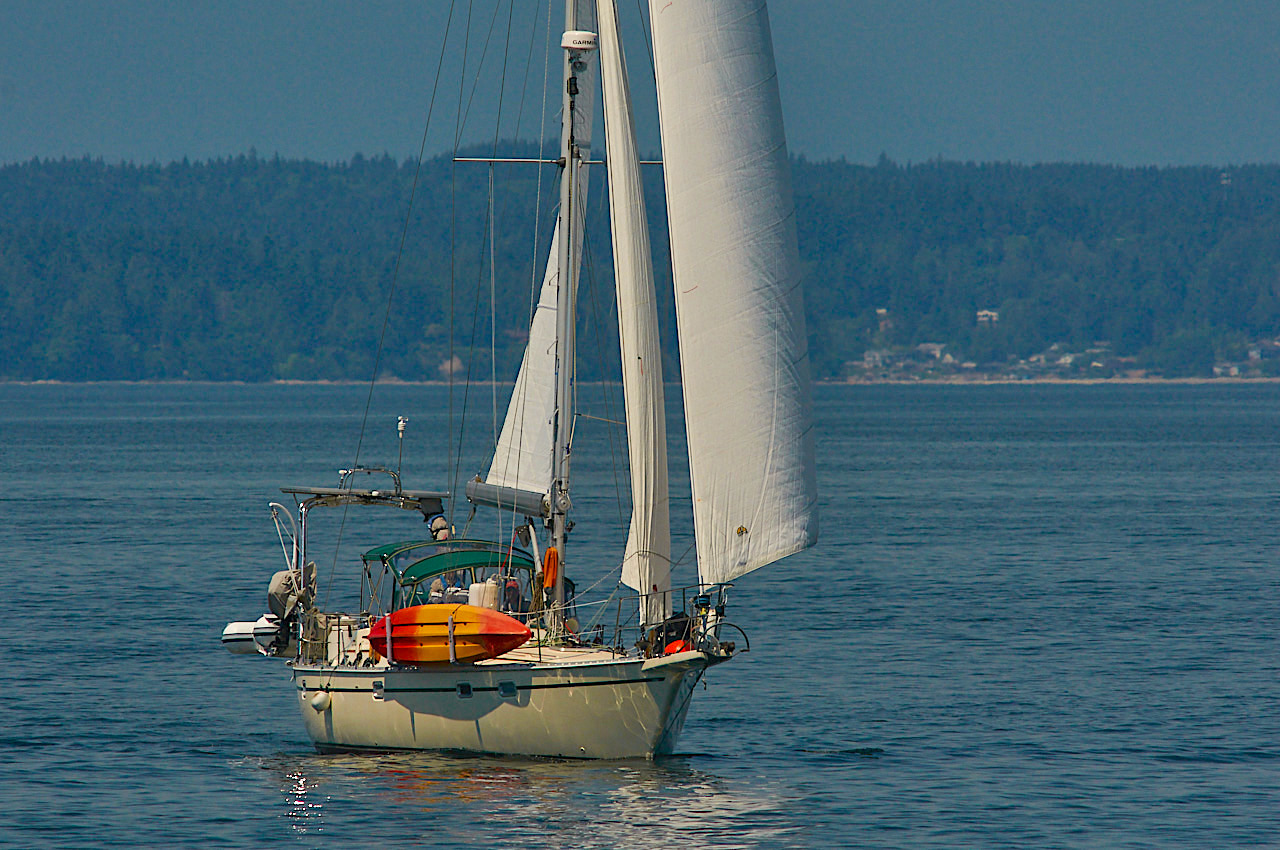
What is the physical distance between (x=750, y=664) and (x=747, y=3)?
72.0 ft

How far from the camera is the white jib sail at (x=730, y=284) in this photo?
1201 inches

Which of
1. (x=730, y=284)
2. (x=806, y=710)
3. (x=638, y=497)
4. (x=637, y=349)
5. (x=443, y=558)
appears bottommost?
(x=806, y=710)

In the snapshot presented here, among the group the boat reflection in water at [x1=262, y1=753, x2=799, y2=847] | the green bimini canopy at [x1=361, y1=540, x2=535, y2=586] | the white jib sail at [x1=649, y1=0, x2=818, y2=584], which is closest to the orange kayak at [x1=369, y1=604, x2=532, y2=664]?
the boat reflection in water at [x1=262, y1=753, x2=799, y2=847]

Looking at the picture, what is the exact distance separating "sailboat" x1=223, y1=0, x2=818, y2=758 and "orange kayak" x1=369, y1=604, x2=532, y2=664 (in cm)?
4

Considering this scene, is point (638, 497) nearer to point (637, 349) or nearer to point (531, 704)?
point (637, 349)

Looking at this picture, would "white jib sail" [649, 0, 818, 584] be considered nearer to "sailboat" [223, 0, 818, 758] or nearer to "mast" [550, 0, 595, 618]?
"sailboat" [223, 0, 818, 758]

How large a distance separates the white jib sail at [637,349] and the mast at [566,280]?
5.80 ft

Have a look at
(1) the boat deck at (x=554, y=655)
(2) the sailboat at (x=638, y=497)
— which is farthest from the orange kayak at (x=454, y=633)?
(1) the boat deck at (x=554, y=655)

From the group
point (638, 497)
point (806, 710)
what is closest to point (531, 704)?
point (638, 497)

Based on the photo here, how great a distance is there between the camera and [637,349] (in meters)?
32.6

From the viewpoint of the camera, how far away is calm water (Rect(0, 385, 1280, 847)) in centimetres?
3111

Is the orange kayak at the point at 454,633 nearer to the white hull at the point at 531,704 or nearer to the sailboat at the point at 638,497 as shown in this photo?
the sailboat at the point at 638,497

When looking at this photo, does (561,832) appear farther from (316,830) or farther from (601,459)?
(601,459)

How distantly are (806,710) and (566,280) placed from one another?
12624 mm
